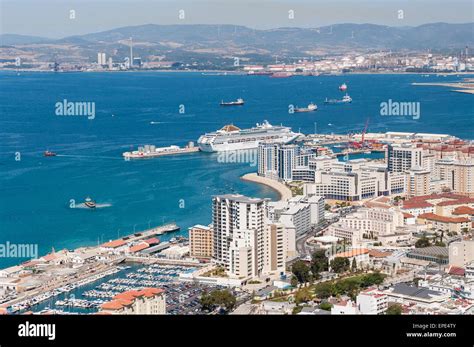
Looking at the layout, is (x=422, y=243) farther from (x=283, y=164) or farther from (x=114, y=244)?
(x=283, y=164)

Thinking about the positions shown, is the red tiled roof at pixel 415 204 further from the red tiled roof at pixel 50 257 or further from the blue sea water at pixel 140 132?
the red tiled roof at pixel 50 257

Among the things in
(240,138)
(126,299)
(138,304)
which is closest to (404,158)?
(240,138)

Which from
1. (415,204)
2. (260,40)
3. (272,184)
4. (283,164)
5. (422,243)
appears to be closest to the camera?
(422,243)

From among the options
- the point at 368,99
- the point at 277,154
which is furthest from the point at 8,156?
the point at 368,99

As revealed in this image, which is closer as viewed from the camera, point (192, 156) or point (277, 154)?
point (277, 154)

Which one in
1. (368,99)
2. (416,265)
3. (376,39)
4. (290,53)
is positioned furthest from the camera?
(376,39)
